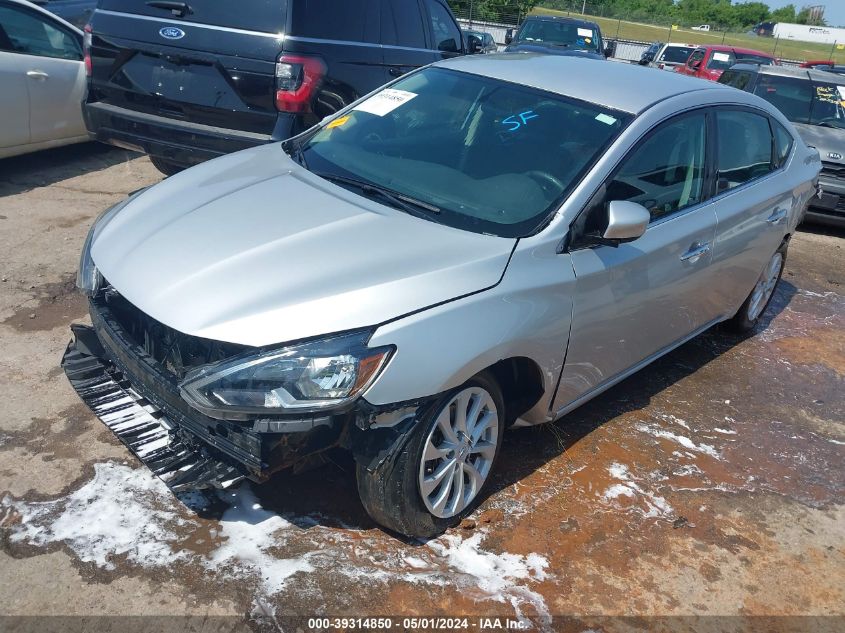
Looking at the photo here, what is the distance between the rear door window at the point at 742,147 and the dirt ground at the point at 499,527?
132 centimetres

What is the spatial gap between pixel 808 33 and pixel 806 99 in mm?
86411

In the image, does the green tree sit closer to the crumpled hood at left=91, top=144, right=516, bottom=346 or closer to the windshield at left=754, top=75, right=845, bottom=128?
the windshield at left=754, top=75, right=845, bottom=128

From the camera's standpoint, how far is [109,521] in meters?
2.92

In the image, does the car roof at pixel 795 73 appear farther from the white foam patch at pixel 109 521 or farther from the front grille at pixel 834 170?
the white foam patch at pixel 109 521

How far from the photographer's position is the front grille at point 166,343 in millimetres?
2639

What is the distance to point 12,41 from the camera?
666 cm

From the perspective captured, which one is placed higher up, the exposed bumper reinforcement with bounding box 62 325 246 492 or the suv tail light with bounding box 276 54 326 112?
the suv tail light with bounding box 276 54 326 112

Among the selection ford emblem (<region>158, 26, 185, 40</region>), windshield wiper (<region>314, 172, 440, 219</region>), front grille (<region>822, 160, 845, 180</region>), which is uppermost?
ford emblem (<region>158, 26, 185, 40</region>)

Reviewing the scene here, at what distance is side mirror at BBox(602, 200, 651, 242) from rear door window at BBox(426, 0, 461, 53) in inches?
183

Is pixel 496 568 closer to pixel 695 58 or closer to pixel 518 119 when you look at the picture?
pixel 518 119

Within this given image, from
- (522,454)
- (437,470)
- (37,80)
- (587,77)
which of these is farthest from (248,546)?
(37,80)

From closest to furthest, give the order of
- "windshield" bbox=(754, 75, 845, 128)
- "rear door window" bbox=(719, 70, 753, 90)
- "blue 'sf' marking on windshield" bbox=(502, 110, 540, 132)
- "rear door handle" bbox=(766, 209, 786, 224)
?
1. "blue 'sf' marking on windshield" bbox=(502, 110, 540, 132)
2. "rear door handle" bbox=(766, 209, 786, 224)
3. "windshield" bbox=(754, 75, 845, 128)
4. "rear door window" bbox=(719, 70, 753, 90)

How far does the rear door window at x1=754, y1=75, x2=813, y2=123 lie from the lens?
30.8 feet

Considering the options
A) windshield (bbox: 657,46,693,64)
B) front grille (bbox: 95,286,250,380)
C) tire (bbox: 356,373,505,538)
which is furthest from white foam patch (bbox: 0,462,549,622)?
windshield (bbox: 657,46,693,64)
